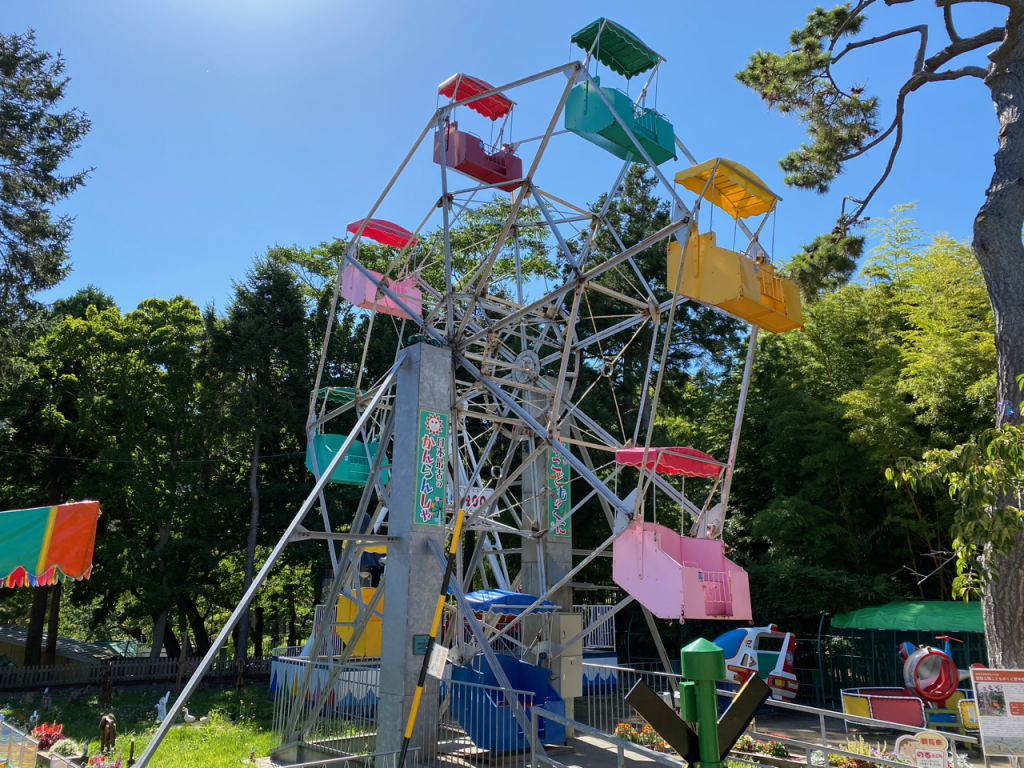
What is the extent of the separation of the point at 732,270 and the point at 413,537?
541 centimetres

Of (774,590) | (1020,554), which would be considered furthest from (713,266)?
(774,590)

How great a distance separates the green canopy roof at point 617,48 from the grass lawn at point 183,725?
39.4ft

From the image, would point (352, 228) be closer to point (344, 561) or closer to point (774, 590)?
point (344, 561)

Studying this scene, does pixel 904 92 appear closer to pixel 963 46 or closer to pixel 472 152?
pixel 963 46

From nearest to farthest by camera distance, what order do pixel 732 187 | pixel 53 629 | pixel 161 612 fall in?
pixel 732 187 < pixel 161 612 < pixel 53 629

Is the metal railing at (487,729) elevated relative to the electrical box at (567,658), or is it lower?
lower

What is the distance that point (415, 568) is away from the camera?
33.5 ft

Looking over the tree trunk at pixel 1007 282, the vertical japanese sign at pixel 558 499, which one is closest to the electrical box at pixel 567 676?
the vertical japanese sign at pixel 558 499

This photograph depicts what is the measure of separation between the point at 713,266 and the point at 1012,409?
11.6ft

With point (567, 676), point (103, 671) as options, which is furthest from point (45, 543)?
point (103, 671)

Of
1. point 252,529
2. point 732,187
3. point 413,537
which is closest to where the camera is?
point 732,187

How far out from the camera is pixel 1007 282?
9.26 m

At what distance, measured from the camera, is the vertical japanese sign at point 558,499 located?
14.5 meters

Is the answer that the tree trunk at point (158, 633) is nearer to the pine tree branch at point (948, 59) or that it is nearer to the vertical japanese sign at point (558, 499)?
the vertical japanese sign at point (558, 499)
